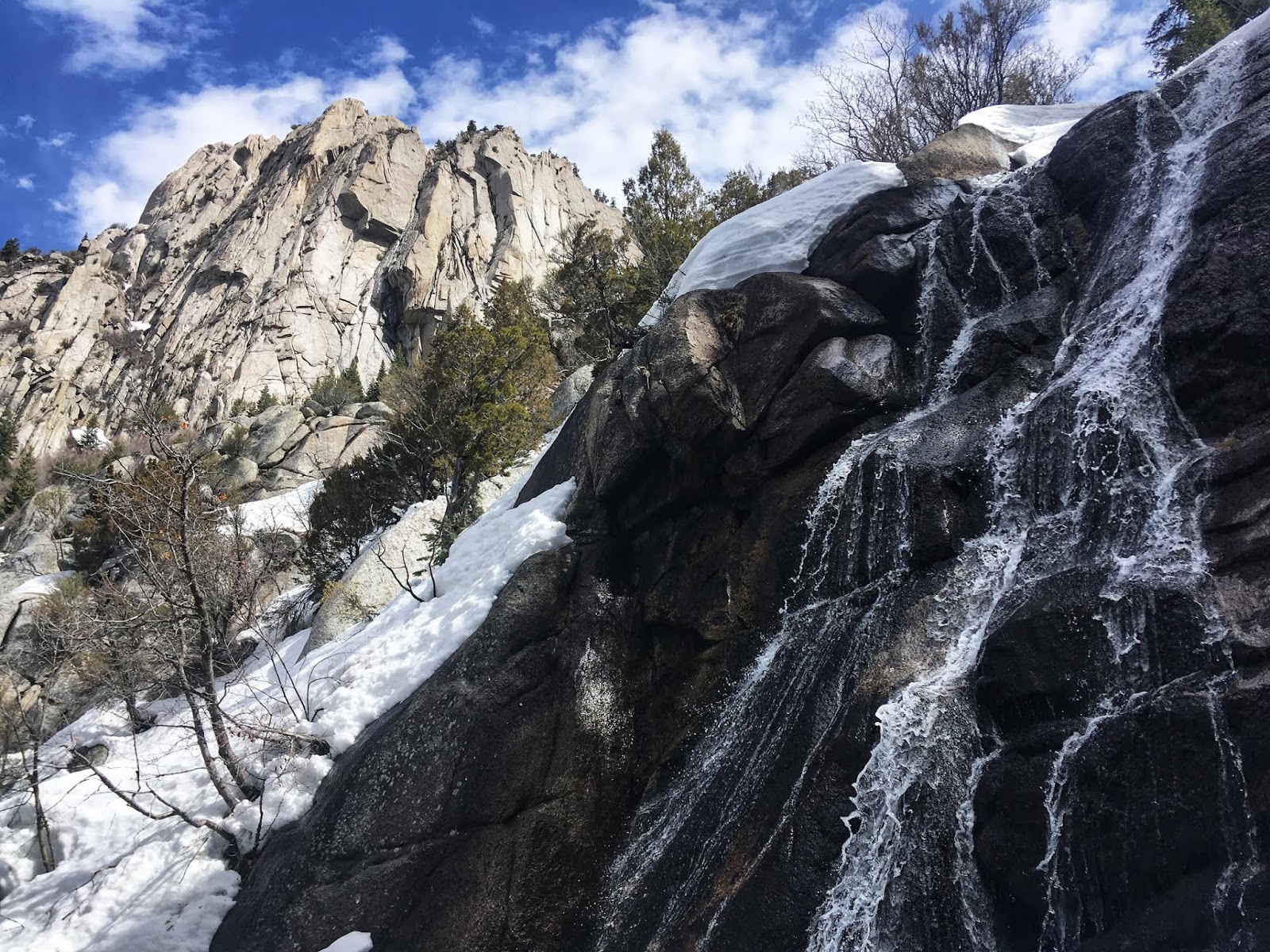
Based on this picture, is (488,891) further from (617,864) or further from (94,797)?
(94,797)

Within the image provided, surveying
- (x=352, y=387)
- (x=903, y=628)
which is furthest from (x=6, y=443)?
(x=903, y=628)

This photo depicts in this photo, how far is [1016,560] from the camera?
635 centimetres

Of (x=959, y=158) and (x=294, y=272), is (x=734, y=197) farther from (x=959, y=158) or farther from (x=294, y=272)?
(x=294, y=272)

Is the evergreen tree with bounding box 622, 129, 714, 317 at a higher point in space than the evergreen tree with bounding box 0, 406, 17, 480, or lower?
lower

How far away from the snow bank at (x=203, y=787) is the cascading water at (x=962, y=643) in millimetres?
3526

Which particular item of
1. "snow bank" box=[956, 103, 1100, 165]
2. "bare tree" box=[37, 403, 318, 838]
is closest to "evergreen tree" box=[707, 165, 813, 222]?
"snow bank" box=[956, 103, 1100, 165]

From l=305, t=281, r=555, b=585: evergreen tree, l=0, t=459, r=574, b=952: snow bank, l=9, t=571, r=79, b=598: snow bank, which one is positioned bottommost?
l=0, t=459, r=574, b=952: snow bank

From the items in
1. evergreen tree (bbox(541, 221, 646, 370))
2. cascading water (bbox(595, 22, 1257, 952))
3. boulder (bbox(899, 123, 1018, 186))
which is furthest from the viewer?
evergreen tree (bbox(541, 221, 646, 370))

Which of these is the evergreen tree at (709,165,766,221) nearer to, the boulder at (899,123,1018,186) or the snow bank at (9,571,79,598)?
the boulder at (899,123,1018,186)

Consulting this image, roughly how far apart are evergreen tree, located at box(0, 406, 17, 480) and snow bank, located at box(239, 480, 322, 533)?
1993cm

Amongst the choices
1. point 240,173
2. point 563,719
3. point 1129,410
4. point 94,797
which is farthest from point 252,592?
point 240,173

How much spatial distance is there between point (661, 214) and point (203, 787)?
67.3ft

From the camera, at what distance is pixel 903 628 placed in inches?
249

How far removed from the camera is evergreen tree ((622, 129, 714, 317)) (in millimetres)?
19703
